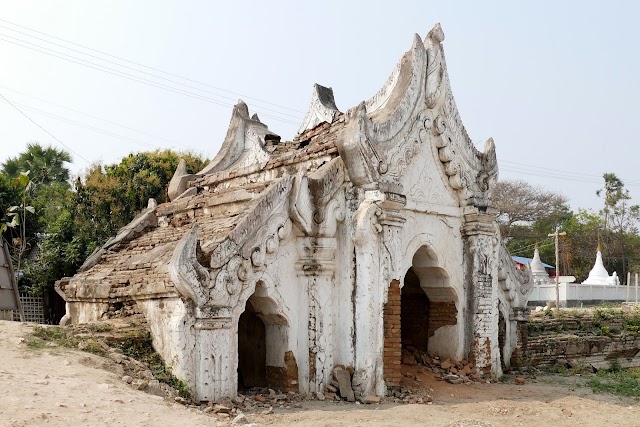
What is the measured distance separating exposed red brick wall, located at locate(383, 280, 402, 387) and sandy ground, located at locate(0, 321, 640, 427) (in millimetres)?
684

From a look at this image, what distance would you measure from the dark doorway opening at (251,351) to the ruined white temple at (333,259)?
0.08 ft

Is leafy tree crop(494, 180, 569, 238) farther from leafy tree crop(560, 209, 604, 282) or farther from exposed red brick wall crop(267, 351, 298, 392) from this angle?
exposed red brick wall crop(267, 351, 298, 392)

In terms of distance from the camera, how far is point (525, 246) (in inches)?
1832

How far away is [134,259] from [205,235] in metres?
1.72

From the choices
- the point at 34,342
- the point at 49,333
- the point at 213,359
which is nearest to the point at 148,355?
the point at 213,359

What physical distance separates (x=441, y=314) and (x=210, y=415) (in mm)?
5197

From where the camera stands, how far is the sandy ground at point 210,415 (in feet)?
20.5

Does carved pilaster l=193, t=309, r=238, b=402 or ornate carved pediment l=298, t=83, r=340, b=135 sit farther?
ornate carved pediment l=298, t=83, r=340, b=135

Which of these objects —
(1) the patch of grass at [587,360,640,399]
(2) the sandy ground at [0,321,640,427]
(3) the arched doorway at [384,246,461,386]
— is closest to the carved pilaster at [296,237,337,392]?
(2) the sandy ground at [0,321,640,427]

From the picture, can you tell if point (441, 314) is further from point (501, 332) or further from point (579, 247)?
point (579, 247)

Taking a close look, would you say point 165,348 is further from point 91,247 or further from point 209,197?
point 91,247

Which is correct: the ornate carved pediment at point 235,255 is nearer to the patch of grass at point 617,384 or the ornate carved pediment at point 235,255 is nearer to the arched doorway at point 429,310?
the arched doorway at point 429,310

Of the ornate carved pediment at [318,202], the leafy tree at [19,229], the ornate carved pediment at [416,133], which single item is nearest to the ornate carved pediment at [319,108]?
the ornate carved pediment at [416,133]

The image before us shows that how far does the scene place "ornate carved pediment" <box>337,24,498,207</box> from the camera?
984 centimetres
